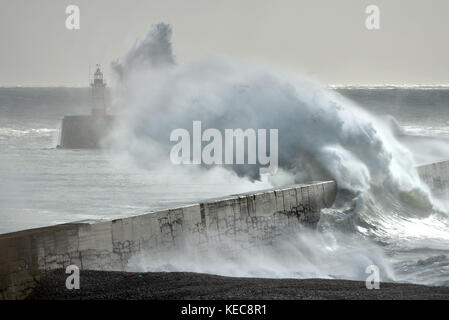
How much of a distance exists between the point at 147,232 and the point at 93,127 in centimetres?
3231

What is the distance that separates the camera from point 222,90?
1534 centimetres

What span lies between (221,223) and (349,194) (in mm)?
3602

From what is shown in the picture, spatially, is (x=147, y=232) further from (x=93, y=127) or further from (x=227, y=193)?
(x=93, y=127)

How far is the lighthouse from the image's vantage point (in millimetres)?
39781

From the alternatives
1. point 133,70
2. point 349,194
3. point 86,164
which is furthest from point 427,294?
point 86,164

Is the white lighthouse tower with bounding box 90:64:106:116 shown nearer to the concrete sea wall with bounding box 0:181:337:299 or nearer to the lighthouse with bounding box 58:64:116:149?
the lighthouse with bounding box 58:64:116:149

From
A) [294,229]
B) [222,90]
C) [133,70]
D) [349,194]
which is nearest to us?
[294,229]

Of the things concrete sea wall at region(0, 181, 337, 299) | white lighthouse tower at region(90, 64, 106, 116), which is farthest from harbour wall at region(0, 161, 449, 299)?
white lighthouse tower at region(90, 64, 106, 116)

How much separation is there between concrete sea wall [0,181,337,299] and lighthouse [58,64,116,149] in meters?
28.5

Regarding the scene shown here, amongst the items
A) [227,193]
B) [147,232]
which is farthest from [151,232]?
[227,193]

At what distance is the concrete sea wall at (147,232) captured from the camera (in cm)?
723

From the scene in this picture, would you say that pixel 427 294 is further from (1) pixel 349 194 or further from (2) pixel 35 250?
(1) pixel 349 194

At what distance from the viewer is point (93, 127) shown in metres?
40.4
